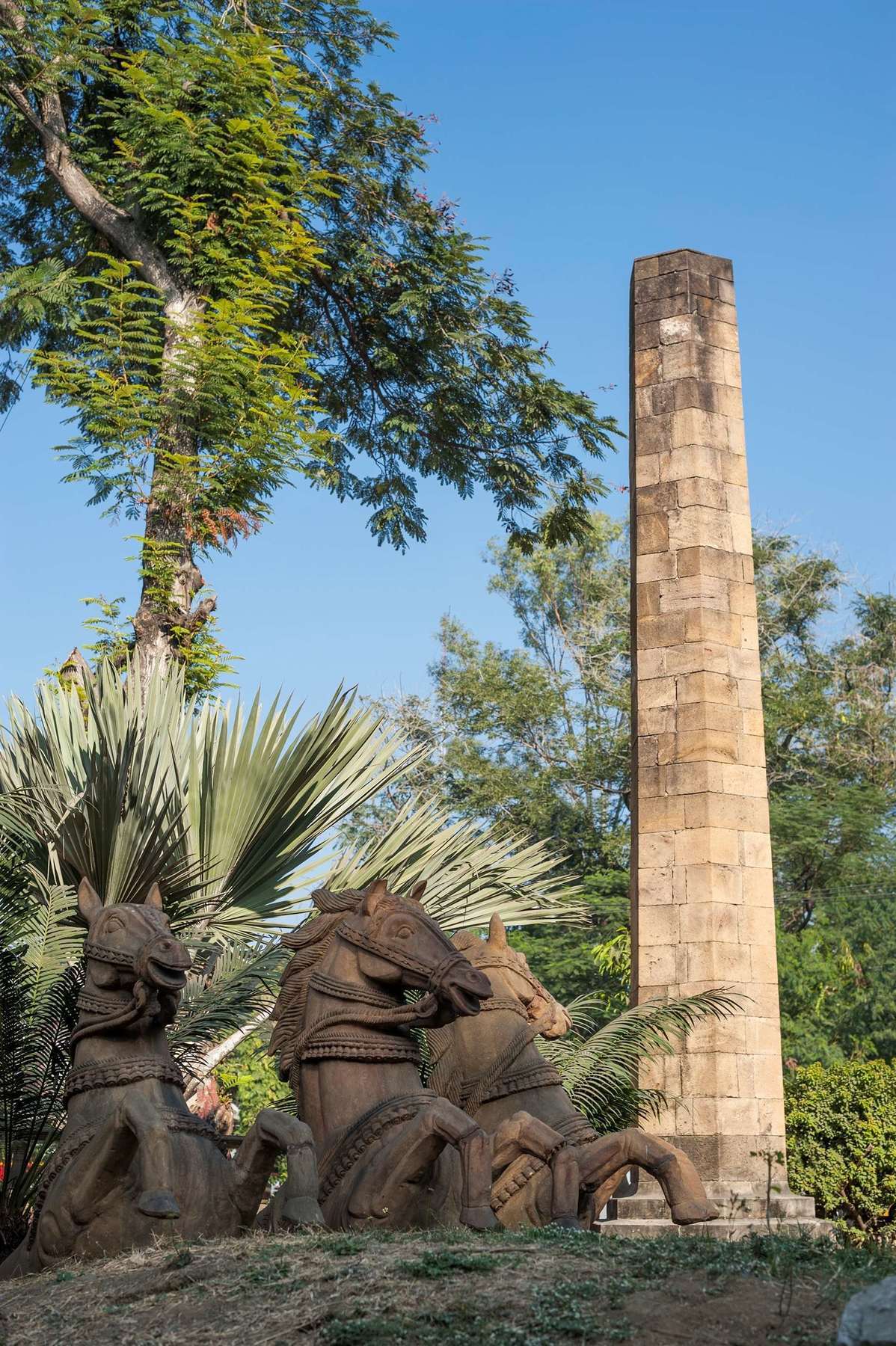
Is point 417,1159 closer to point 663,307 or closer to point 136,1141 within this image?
point 136,1141

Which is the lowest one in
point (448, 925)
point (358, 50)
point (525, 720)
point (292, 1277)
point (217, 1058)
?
point (292, 1277)

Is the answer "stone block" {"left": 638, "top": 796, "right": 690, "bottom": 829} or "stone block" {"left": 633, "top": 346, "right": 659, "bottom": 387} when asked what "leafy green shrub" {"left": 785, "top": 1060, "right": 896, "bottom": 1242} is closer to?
"stone block" {"left": 638, "top": 796, "right": 690, "bottom": 829}

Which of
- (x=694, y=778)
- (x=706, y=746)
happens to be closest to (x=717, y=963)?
(x=694, y=778)

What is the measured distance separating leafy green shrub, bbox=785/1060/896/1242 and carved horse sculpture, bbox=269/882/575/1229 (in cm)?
821

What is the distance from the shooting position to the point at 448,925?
30.4 feet

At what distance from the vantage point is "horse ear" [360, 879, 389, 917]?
5.85 m

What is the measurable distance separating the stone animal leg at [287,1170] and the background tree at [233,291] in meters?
9.28

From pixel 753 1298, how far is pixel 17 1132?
4.42m

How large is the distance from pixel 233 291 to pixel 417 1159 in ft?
40.0

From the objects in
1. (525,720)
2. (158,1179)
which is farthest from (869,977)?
(158,1179)

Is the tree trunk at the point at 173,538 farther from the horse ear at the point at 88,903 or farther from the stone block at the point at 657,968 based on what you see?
the horse ear at the point at 88,903

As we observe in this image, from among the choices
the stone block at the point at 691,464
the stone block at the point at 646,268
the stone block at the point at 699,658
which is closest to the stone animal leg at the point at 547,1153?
the stone block at the point at 699,658

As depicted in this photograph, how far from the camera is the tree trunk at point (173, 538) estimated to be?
14.7 meters

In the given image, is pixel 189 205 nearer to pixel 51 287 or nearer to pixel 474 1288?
pixel 51 287
